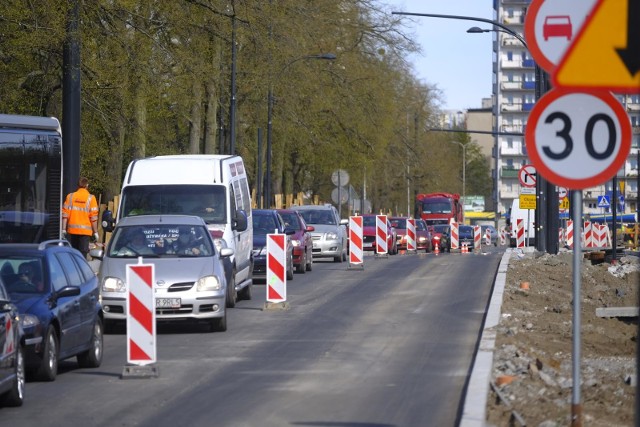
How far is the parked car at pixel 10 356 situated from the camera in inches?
448

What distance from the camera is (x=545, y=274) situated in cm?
3069

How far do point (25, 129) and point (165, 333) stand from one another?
6.34 metres

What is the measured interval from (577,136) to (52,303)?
22.5 feet

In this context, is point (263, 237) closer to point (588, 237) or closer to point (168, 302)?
point (168, 302)

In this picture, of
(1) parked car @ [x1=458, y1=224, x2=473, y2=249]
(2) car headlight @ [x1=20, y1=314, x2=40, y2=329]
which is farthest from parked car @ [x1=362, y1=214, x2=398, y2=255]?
(2) car headlight @ [x1=20, y1=314, x2=40, y2=329]

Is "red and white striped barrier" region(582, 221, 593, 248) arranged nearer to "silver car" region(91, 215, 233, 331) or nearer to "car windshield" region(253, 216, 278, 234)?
"car windshield" region(253, 216, 278, 234)

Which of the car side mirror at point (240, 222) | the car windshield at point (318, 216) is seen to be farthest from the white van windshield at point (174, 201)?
the car windshield at point (318, 216)

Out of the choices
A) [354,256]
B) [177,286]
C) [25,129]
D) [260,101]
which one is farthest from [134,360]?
[260,101]

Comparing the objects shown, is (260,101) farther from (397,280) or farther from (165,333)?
(165,333)

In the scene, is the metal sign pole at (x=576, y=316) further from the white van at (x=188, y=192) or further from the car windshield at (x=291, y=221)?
the car windshield at (x=291, y=221)

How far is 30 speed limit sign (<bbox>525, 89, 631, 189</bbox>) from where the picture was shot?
820 centimetres

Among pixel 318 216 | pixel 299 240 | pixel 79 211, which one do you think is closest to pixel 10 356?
pixel 79 211

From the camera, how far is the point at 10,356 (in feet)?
37.9

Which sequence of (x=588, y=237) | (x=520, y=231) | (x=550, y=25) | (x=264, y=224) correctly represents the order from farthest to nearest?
(x=588, y=237) < (x=520, y=231) < (x=264, y=224) < (x=550, y=25)
